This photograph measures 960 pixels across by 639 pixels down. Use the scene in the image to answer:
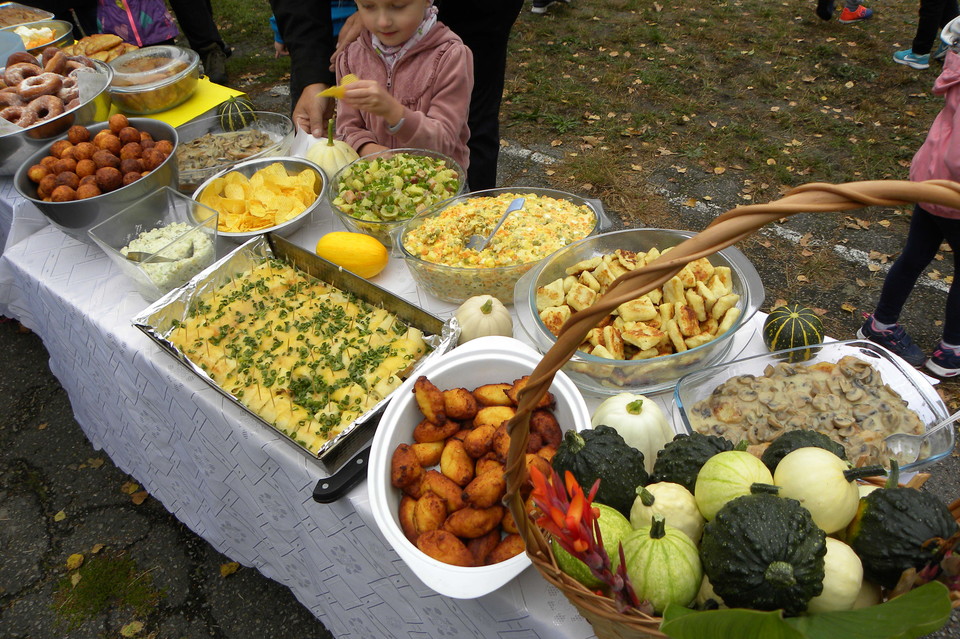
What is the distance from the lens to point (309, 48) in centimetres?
286

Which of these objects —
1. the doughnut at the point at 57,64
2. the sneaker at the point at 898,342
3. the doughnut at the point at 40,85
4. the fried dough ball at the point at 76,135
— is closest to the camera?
the fried dough ball at the point at 76,135

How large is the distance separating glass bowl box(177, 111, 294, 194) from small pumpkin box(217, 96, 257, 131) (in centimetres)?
2

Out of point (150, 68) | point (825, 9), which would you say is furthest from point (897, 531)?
point (825, 9)

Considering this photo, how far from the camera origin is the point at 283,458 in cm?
151

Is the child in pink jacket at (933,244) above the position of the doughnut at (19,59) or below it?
below

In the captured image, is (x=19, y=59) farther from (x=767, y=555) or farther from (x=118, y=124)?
(x=767, y=555)

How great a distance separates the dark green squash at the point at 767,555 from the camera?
30.8 inches

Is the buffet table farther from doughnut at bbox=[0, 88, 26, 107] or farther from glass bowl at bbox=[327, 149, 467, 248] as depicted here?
doughnut at bbox=[0, 88, 26, 107]

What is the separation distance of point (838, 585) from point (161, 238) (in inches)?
82.8

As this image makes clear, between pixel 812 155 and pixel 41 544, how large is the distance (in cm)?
571

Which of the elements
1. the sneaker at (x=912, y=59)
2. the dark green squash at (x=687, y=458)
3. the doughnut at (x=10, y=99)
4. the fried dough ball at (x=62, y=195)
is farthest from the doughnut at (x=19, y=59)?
the sneaker at (x=912, y=59)

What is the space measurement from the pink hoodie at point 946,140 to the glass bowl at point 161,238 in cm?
277

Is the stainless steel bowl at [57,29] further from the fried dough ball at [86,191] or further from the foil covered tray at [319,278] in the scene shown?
the foil covered tray at [319,278]

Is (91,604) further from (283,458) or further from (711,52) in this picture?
(711,52)
